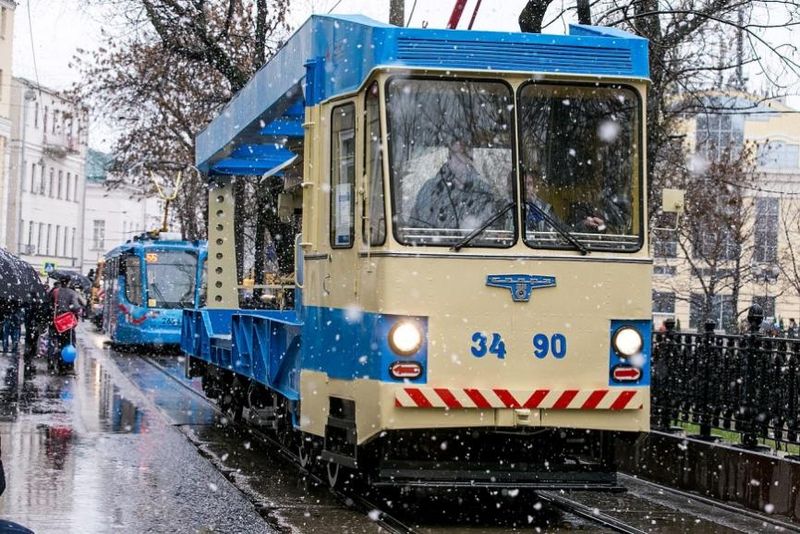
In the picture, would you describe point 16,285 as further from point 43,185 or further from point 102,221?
point 102,221

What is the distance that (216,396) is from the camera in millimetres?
18734

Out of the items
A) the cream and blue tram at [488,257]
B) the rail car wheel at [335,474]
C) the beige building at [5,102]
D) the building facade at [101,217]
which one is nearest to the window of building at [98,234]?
the building facade at [101,217]

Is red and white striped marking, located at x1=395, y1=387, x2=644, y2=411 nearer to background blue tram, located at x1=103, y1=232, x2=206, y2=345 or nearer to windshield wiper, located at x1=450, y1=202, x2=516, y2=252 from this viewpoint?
windshield wiper, located at x1=450, y1=202, x2=516, y2=252

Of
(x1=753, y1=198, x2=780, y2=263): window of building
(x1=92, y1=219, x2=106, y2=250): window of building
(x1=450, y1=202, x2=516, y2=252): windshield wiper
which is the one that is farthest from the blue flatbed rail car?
(x1=92, y1=219, x2=106, y2=250): window of building

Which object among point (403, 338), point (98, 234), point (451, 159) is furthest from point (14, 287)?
point (98, 234)

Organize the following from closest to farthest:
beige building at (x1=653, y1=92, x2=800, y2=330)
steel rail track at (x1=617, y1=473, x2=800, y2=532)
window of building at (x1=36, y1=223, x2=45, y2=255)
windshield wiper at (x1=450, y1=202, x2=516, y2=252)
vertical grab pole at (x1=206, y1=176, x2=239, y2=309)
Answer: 1. windshield wiper at (x1=450, y1=202, x2=516, y2=252)
2. steel rail track at (x1=617, y1=473, x2=800, y2=532)
3. vertical grab pole at (x1=206, y1=176, x2=239, y2=309)
4. beige building at (x1=653, y1=92, x2=800, y2=330)
5. window of building at (x1=36, y1=223, x2=45, y2=255)

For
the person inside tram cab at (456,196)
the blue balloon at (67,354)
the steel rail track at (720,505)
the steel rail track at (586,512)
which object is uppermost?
the person inside tram cab at (456,196)

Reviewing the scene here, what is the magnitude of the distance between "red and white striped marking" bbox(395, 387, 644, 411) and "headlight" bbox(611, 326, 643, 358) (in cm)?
28

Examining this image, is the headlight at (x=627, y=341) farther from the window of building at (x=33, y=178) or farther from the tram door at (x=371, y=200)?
the window of building at (x=33, y=178)

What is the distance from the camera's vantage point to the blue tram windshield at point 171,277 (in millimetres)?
36281

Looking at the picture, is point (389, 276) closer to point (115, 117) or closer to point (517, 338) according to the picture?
point (517, 338)

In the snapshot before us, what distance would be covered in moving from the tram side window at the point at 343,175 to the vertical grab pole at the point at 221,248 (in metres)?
7.68

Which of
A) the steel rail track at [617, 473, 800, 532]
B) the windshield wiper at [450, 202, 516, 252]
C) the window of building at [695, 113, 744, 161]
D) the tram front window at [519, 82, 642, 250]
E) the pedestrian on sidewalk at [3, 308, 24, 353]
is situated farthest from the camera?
the window of building at [695, 113, 744, 161]

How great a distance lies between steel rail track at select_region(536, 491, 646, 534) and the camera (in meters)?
10.3
